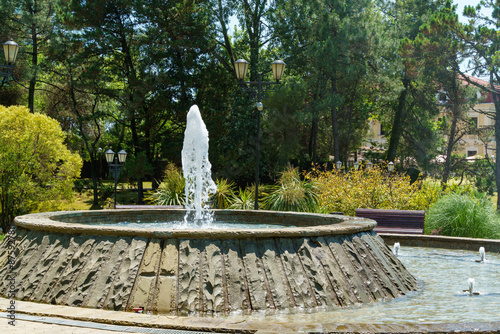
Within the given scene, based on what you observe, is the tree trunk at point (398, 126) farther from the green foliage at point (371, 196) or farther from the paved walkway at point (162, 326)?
the paved walkway at point (162, 326)

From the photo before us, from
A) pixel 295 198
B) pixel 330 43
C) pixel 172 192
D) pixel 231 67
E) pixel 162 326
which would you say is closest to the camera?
pixel 162 326

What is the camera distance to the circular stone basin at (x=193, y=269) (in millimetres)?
5672

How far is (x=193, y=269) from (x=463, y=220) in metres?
9.08

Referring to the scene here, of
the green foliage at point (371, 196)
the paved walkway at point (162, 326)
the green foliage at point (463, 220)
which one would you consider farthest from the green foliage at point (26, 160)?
the paved walkway at point (162, 326)

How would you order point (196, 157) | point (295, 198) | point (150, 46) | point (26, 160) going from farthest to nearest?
point (150, 46)
point (26, 160)
point (295, 198)
point (196, 157)

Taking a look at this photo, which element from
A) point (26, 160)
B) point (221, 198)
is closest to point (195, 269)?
point (221, 198)

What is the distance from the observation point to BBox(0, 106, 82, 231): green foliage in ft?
66.1

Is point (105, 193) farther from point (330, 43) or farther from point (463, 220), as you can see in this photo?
point (463, 220)

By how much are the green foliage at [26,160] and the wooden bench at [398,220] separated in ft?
45.5

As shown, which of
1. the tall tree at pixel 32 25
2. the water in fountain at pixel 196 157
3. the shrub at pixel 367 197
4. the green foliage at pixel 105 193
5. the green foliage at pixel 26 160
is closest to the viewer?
the water in fountain at pixel 196 157

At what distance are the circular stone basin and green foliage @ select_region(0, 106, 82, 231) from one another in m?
14.7

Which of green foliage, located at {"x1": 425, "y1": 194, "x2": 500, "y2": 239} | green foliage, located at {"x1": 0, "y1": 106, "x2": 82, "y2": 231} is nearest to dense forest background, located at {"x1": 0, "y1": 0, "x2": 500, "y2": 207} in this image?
green foliage, located at {"x1": 0, "y1": 106, "x2": 82, "y2": 231}

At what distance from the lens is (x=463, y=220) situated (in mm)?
12773

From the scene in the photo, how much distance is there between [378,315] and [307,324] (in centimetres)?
138
